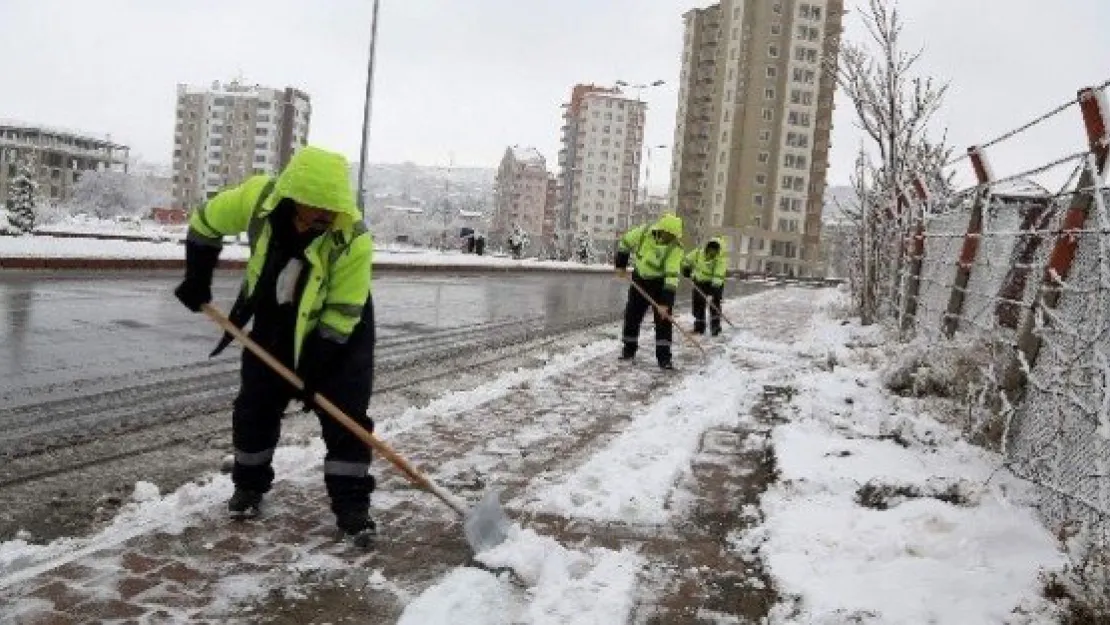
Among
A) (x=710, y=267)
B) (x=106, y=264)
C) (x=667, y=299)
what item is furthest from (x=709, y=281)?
(x=106, y=264)

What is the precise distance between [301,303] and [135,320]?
7096 mm

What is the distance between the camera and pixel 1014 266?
580 cm

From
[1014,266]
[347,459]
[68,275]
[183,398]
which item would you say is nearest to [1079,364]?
[1014,266]

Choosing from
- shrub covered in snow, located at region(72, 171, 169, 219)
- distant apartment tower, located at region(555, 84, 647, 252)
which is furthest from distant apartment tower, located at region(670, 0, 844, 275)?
shrub covered in snow, located at region(72, 171, 169, 219)

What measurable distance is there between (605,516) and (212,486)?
1.93 m

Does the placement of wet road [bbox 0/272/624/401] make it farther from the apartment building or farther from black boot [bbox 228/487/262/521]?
the apartment building

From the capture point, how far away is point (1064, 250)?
16.3 ft

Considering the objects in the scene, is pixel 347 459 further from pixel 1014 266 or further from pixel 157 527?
pixel 1014 266

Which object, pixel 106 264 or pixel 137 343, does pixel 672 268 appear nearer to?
pixel 137 343

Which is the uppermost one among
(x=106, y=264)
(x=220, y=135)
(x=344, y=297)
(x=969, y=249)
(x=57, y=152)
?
(x=220, y=135)

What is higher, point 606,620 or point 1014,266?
point 1014,266

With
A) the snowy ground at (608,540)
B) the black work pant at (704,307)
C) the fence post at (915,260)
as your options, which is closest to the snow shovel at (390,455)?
the snowy ground at (608,540)

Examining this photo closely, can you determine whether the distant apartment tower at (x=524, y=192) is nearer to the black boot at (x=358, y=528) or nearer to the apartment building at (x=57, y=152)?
the apartment building at (x=57, y=152)

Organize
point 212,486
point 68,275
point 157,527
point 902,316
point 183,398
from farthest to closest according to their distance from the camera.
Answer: point 68,275 → point 902,316 → point 183,398 → point 212,486 → point 157,527
